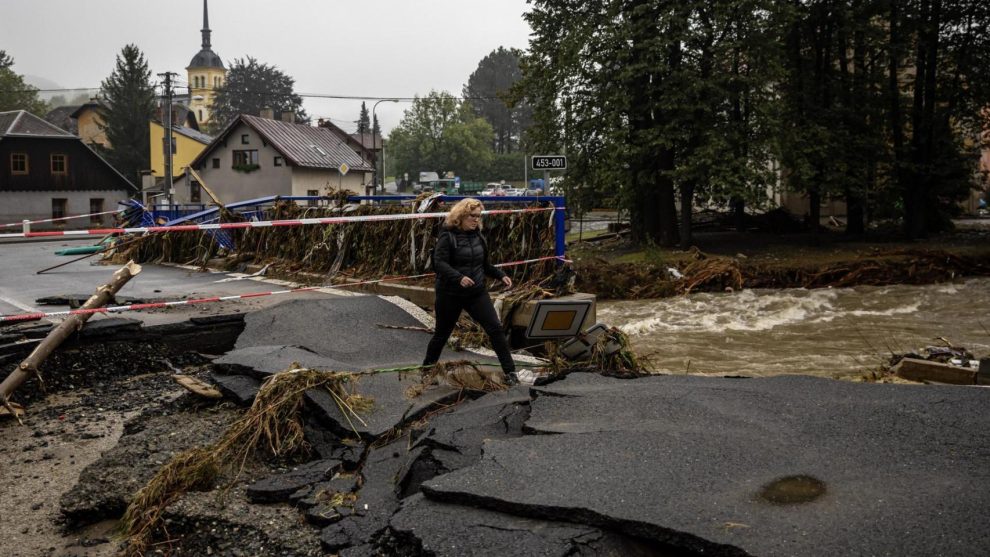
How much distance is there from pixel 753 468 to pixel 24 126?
2358 inches

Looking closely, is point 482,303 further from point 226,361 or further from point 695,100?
point 695,100

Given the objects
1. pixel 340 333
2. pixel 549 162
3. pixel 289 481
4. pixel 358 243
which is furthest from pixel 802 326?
pixel 289 481

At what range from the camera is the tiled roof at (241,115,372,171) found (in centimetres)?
6116

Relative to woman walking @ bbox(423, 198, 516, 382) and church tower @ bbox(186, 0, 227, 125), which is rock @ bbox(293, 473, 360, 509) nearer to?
woman walking @ bbox(423, 198, 516, 382)

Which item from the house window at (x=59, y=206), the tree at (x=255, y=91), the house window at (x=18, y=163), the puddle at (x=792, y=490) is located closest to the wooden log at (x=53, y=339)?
the puddle at (x=792, y=490)

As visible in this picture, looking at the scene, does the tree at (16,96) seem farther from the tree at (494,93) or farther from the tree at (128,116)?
the tree at (494,93)

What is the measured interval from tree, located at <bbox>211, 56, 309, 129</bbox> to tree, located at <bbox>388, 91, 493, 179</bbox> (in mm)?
16428

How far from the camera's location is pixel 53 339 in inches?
336

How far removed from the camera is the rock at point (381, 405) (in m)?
6.80

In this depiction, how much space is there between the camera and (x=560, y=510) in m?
4.63

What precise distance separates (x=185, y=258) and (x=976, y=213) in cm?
4746

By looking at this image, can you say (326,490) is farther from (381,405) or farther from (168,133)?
(168,133)

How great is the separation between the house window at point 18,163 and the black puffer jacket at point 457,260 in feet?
176

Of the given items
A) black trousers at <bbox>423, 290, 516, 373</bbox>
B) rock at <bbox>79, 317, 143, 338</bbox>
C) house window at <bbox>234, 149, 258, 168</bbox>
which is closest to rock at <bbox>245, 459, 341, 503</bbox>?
black trousers at <bbox>423, 290, 516, 373</bbox>
